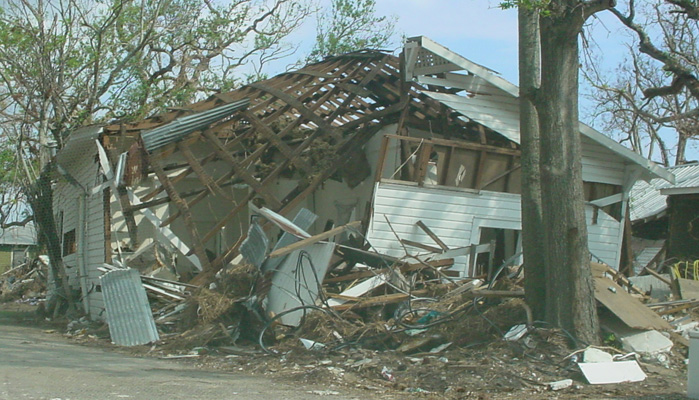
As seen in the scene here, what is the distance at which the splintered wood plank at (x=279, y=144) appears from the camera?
12.9 m

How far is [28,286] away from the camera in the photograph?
22109 millimetres

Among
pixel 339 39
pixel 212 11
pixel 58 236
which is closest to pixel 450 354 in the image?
pixel 58 236

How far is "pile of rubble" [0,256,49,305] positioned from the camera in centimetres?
2111

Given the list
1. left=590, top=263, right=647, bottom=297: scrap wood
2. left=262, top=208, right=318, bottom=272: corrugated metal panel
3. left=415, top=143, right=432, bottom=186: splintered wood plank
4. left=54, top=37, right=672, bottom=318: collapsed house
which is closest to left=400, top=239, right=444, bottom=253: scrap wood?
left=54, top=37, right=672, bottom=318: collapsed house

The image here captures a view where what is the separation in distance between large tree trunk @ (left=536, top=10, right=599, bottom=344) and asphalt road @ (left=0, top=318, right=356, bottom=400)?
127 inches

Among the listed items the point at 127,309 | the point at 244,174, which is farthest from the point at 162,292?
the point at 244,174

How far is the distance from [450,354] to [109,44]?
14.3 m

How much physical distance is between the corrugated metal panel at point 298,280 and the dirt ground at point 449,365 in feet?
2.14

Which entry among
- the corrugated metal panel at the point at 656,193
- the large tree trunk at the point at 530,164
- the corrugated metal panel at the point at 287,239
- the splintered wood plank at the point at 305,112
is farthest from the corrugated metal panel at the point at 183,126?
the corrugated metal panel at the point at 656,193

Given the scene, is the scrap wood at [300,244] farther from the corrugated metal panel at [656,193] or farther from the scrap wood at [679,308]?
the corrugated metal panel at [656,193]

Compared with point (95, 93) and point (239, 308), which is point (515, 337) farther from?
point (95, 93)

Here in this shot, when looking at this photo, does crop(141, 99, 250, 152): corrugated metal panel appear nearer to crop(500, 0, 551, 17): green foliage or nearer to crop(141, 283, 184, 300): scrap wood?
crop(141, 283, 184, 300): scrap wood

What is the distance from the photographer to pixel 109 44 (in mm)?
19203

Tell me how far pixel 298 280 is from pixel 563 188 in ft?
13.6
